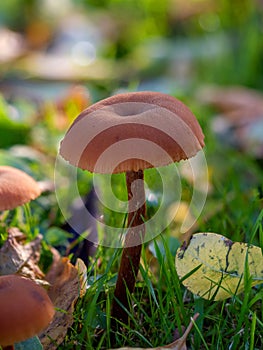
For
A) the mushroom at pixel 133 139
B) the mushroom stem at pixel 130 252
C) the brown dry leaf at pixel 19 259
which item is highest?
the mushroom at pixel 133 139

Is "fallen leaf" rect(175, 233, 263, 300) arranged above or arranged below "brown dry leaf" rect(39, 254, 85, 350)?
above

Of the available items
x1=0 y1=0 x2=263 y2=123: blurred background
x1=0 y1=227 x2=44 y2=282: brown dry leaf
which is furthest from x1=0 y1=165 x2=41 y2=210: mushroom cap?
x1=0 y1=0 x2=263 y2=123: blurred background

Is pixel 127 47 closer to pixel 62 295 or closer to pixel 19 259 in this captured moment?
pixel 19 259

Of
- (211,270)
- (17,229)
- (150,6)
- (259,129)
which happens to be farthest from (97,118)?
(150,6)

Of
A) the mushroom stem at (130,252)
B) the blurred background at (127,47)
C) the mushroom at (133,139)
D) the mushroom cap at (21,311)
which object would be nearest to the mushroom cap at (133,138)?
the mushroom at (133,139)

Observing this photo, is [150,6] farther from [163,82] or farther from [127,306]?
[127,306]

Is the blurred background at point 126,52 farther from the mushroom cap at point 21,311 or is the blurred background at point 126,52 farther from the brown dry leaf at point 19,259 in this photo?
the mushroom cap at point 21,311

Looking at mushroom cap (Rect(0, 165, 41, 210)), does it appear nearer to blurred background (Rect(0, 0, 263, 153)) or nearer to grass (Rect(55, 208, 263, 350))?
grass (Rect(55, 208, 263, 350))
